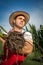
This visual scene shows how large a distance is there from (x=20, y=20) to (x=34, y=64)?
328mm

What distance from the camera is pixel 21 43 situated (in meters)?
1.52

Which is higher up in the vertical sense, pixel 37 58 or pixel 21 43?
pixel 21 43

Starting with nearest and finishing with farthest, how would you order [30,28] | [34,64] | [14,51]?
[14,51]
[34,64]
[30,28]

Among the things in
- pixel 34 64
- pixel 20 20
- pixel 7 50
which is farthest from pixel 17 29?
pixel 34 64

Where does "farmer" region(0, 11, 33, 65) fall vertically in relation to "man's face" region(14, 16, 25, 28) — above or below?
below

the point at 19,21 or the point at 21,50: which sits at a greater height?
the point at 19,21

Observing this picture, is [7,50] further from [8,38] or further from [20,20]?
[20,20]

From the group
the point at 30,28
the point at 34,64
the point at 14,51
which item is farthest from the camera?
the point at 30,28

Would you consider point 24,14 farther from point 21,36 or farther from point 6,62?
point 6,62

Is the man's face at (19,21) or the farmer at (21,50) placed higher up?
the man's face at (19,21)

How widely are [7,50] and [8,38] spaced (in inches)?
3.5

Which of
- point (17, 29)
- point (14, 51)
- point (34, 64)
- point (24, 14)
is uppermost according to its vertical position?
point (24, 14)

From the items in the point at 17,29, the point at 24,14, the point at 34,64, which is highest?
the point at 24,14

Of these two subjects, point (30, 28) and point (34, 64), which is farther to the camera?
point (30, 28)
